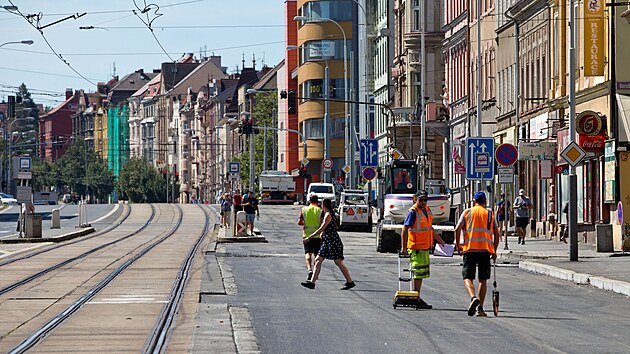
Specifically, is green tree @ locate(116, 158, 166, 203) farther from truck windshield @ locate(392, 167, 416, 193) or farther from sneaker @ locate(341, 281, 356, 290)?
sneaker @ locate(341, 281, 356, 290)

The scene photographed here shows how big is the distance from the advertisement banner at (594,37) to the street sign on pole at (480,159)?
11.9 ft

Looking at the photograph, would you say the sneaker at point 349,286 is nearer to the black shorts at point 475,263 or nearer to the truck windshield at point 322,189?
the black shorts at point 475,263

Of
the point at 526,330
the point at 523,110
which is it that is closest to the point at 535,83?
the point at 523,110

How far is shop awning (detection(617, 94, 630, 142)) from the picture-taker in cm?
3850

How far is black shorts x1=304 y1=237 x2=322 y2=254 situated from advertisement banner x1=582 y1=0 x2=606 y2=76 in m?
16.9

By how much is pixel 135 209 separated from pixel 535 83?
4259 centimetres

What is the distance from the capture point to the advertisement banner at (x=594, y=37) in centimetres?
4009

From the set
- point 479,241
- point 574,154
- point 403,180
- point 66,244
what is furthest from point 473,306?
point 403,180

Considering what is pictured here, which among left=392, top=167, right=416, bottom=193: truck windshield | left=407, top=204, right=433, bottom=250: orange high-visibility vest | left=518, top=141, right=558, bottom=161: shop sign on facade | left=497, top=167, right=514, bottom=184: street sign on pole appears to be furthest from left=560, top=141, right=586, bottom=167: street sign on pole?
left=392, top=167, right=416, bottom=193: truck windshield

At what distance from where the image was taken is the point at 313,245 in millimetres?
25672

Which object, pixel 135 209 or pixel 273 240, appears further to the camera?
pixel 135 209

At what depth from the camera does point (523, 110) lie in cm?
5322

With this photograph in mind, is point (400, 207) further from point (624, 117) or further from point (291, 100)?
point (291, 100)

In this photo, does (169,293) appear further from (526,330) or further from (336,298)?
(526,330)
